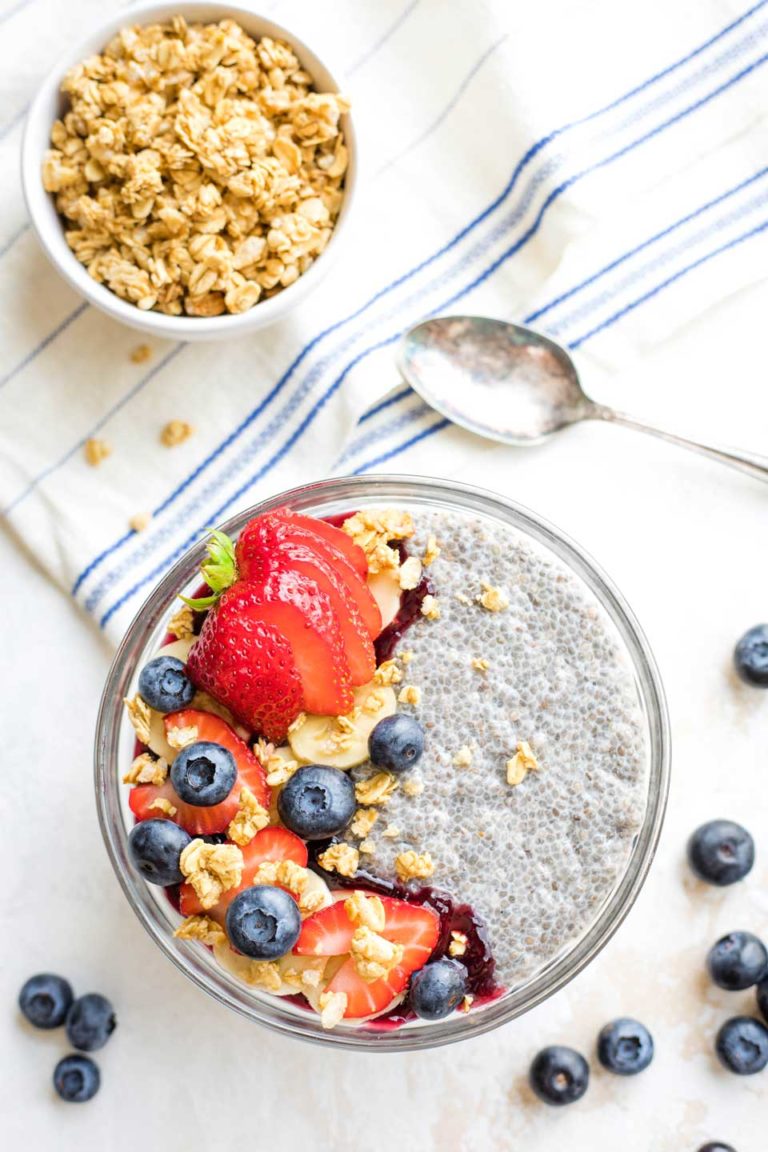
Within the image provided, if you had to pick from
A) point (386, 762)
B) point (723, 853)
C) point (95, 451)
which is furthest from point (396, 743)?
point (95, 451)

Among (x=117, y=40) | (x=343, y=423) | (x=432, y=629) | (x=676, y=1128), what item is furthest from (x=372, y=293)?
(x=676, y=1128)

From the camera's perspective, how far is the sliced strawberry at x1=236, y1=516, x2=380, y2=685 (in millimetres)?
1313

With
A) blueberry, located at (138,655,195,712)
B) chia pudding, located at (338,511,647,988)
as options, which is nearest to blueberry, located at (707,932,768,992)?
chia pudding, located at (338,511,647,988)

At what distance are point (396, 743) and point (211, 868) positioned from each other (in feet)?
0.83

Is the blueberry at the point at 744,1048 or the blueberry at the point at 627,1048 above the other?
the blueberry at the point at 744,1048

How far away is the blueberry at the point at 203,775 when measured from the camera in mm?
1268

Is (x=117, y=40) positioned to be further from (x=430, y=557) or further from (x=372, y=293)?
(x=430, y=557)

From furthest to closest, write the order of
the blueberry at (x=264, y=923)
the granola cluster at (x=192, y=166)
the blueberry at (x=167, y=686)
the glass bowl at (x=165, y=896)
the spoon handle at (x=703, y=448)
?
the spoon handle at (x=703, y=448), the granola cluster at (x=192, y=166), the glass bowl at (x=165, y=896), the blueberry at (x=167, y=686), the blueberry at (x=264, y=923)

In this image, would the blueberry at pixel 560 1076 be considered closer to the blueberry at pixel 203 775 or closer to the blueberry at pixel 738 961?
the blueberry at pixel 738 961

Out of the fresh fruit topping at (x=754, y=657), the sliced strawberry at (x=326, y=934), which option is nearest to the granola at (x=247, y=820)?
the sliced strawberry at (x=326, y=934)

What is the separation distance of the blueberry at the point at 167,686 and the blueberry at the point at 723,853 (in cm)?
85

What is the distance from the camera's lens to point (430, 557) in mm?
1448

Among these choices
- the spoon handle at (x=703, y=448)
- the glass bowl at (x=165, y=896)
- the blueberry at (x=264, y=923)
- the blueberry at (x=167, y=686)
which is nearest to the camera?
the blueberry at (x=264, y=923)

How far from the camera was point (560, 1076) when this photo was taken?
5.67 ft
